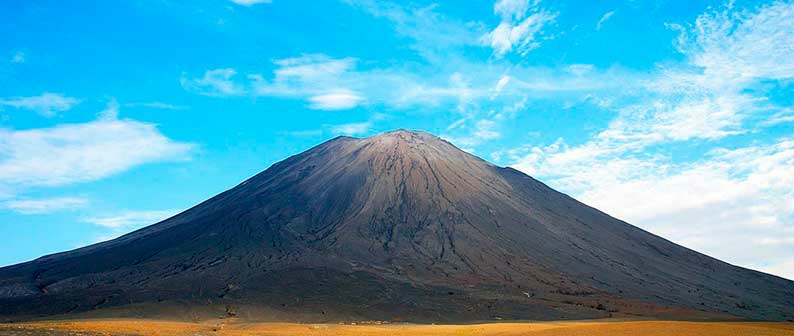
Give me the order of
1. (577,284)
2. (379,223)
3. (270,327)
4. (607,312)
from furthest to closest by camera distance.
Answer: (379,223), (577,284), (607,312), (270,327)

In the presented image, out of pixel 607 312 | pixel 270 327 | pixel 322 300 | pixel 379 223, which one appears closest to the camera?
pixel 270 327

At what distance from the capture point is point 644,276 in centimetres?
7919

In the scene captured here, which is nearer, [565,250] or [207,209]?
[565,250]

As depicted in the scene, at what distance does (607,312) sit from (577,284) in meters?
14.5

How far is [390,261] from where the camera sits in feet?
245

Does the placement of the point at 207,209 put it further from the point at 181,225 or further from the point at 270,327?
the point at 270,327

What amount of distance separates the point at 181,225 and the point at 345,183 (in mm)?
24911

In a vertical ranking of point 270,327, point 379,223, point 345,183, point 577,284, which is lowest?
point 270,327

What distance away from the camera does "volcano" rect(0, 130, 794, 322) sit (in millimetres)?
59469

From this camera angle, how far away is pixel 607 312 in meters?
56.5

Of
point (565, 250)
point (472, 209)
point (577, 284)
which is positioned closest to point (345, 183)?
point (472, 209)

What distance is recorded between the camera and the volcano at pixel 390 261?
5947cm

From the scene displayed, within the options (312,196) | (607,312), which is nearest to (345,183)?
(312,196)

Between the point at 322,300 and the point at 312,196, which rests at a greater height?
the point at 312,196
